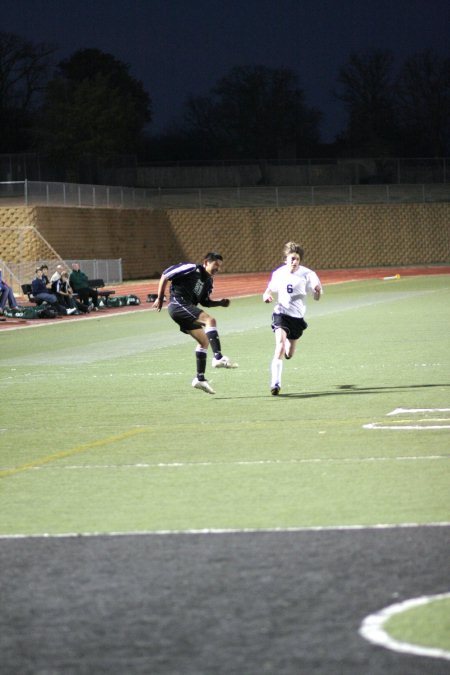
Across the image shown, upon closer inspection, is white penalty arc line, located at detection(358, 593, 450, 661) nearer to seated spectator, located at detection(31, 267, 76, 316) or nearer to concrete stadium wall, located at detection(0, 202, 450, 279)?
seated spectator, located at detection(31, 267, 76, 316)

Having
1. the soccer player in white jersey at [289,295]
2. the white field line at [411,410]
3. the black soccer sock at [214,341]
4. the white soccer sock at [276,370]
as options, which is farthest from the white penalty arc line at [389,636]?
the black soccer sock at [214,341]

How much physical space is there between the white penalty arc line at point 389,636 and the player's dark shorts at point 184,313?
34.6ft

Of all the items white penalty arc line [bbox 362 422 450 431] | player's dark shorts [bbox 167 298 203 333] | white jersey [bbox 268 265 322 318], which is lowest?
white penalty arc line [bbox 362 422 450 431]

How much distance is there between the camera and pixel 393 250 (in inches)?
3191

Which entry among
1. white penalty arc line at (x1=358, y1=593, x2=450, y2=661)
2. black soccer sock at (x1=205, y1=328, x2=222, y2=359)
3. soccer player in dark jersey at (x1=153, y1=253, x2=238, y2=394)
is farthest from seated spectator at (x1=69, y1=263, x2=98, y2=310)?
white penalty arc line at (x1=358, y1=593, x2=450, y2=661)

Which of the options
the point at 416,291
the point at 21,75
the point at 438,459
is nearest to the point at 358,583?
the point at 438,459

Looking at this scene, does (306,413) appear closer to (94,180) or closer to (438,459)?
(438,459)

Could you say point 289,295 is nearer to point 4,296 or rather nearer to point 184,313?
point 184,313

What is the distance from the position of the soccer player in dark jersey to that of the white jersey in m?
0.75

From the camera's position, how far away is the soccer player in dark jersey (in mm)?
16734

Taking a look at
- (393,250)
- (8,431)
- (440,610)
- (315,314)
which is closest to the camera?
(440,610)

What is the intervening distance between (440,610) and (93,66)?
10992 centimetres

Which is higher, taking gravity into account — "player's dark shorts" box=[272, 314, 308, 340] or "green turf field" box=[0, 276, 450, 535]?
"player's dark shorts" box=[272, 314, 308, 340]

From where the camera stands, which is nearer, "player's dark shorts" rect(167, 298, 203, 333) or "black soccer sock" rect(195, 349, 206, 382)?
"black soccer sock" rect(195, 349, 206, 382)
